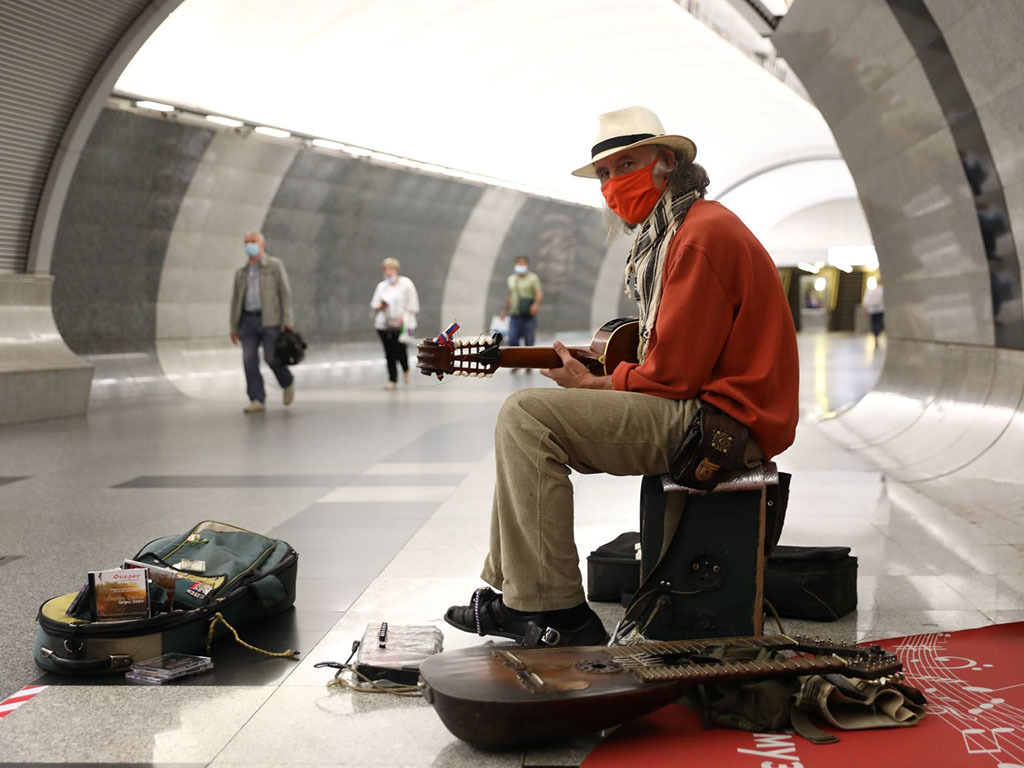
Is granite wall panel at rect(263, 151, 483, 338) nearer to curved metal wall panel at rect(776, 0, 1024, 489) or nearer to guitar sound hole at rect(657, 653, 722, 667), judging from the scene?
curved metal wall panel at rect(776, 0, 1024, 489)

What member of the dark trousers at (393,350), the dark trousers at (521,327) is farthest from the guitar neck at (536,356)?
the dark trousers at (521,327)

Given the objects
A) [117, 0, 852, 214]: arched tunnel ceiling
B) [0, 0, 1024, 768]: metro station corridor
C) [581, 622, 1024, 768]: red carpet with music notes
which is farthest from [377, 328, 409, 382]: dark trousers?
[581, 622, 1024, 768]: red carpet with music notes

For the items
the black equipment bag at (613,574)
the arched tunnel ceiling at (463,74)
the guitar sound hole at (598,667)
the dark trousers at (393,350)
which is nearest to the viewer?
the guitar sound hole at (598,667)

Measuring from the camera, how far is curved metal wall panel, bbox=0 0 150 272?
34.5 feet

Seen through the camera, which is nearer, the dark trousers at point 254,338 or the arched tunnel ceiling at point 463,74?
the dark trousers at point 254,338

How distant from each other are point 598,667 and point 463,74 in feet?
58.4

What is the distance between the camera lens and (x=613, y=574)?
4453 millimetres

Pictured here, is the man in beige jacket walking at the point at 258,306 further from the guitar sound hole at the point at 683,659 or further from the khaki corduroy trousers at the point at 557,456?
the guitar sound hole at the point at 683,659

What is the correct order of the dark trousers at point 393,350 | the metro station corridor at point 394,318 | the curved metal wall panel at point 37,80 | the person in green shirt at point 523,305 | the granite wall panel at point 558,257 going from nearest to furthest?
the metro station corridor at point 394,318, the curved metal wall panel at point 37,80, the dark trousers at point 393,350, the person in green shirt at point 523,305, the granite wall panel at point 558,257

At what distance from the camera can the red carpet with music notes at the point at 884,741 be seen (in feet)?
9.21

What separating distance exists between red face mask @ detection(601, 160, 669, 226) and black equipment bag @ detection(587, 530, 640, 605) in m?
1.36

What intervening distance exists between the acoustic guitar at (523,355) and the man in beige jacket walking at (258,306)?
8.46m

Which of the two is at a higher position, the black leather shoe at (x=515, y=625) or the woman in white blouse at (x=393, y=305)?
the woman in white blouse at (x=393, y=305)

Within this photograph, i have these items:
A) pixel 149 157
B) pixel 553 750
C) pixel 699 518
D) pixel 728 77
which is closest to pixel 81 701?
pixel 553 750
